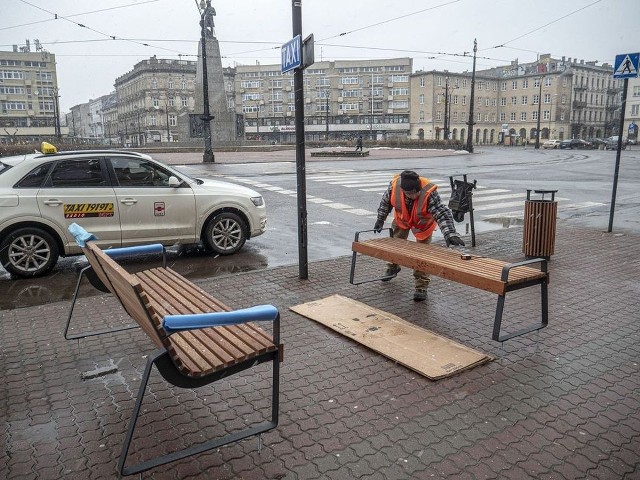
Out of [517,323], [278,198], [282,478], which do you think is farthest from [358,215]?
[282,478]

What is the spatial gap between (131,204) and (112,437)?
490cm

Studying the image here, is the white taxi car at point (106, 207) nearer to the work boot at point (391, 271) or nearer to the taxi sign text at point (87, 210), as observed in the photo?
the taxi sign text at point (87, 210)

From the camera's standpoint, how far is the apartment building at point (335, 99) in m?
113

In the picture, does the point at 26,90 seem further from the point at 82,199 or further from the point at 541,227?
the point at 541,227

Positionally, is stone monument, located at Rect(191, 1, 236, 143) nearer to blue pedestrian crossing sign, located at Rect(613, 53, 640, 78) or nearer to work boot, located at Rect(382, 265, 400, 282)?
blue pedestrian crossing sign, located at Rect(613, 53, 640, 78)

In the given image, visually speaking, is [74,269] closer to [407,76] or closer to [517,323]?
[517,323]

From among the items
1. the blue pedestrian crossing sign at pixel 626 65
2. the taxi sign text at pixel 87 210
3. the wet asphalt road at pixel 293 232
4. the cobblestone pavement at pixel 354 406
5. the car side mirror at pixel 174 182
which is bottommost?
the wet asphalt road at pixel 293 232

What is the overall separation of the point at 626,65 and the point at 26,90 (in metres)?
111

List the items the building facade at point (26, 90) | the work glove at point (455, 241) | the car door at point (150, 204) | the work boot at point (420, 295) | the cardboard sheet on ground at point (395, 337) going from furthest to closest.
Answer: the building facade at point (26, 90) → the car door at point (150, 204) → the work boot at point (420, 295) → the work glove at point (455, 241) → the cardboard sheet on ground at point (395, 337)

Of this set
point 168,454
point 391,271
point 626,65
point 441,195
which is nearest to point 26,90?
point 441,195

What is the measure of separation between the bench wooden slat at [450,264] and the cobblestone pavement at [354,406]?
59 cm

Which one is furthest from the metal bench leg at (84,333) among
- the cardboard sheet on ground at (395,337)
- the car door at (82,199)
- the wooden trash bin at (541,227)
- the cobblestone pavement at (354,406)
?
the wooden trash bin at (541,227)

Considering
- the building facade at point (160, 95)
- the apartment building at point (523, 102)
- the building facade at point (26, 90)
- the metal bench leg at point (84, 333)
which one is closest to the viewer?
the metal bench leg at point (84, 333)

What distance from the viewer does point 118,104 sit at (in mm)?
128250
